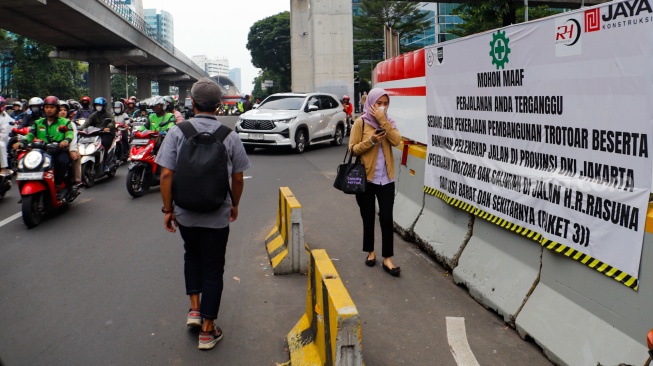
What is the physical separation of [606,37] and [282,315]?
3.09 m

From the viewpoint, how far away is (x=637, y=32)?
11.2ft

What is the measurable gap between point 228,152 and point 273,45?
8947 centimetres

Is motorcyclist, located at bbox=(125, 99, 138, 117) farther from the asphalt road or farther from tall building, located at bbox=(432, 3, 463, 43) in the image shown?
tall building, located at bbox=(432, 3, 463, 43)

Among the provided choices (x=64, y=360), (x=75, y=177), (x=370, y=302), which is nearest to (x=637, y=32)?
(x=370, y=302)

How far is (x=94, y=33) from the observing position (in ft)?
131

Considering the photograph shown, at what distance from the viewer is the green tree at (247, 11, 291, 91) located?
296 feet

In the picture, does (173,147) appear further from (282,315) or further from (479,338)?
(479,338)

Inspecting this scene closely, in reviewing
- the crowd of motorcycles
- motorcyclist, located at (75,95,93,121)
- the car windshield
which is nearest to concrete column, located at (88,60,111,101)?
the car windshield

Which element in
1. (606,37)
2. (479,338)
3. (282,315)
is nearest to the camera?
(606,37)

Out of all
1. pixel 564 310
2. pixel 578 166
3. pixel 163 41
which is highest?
pixel 163 41

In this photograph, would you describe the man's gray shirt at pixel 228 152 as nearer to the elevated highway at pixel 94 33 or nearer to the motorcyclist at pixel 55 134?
the motorcyclist at pixel 55 134

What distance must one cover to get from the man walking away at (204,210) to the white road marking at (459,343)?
5.51ft

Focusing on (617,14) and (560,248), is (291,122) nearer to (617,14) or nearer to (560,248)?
(560,248)

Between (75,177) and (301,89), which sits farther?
(301,89)
